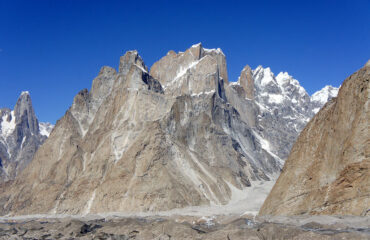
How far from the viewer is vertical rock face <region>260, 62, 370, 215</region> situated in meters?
38.9

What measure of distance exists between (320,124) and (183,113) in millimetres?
74485

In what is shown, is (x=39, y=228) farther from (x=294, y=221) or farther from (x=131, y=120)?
(x=131, y=120)

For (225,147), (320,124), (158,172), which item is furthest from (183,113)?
(320,124)

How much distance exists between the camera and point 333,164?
43.7m

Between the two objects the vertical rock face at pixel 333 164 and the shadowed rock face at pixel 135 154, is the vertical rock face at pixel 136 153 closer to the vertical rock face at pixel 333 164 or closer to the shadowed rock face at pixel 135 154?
the shadowed rock face at pixel 135 154

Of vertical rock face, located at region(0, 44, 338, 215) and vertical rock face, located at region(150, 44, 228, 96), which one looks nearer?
vertical rock face, located at region(0, 44, 338, 215)

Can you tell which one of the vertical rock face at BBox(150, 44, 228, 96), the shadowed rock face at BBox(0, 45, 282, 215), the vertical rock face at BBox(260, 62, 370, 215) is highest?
the vertical rock face at BBox(150, 44, 228, 96)

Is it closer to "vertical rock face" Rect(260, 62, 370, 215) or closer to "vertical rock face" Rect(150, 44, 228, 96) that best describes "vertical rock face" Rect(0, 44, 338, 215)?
"vertical rock face" Rect(150, 44, 228, 96)

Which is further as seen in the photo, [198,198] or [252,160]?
[252,160]

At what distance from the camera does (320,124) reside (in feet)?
164

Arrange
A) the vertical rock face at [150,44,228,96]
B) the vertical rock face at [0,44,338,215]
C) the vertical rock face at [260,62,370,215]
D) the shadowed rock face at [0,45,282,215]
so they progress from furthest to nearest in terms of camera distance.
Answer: the vertical rock face at [150,44,228,96]
the vertical rock face at [0,44,338,215]
the shadowed rock face at [0,45,282,215]
the vertical rock face at [260,62,370,215]

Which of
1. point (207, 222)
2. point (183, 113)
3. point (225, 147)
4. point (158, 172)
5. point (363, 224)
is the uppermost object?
point (183, 113)

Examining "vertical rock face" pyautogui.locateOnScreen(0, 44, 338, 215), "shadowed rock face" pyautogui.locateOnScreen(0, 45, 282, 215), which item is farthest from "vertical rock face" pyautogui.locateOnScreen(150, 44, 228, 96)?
"shadowed rock face" pyautogui.locateOnScreen(0, 45, 282, 215)

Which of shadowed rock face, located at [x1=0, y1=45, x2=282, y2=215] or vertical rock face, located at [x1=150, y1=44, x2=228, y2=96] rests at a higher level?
vertical rock face, located at [x1=150, y1=44, x2=228, y2=96]
